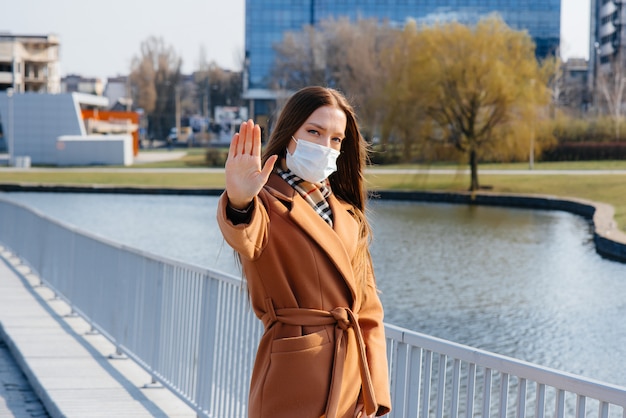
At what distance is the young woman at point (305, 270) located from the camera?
3.25 meters

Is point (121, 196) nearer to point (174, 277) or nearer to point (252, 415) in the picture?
point (174, 277)

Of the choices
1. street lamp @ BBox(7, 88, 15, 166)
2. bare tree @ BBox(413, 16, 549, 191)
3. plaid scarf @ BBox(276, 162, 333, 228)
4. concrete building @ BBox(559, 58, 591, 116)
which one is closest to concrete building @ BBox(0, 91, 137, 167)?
street lamp @ BBox(7, 88, 15, 166)

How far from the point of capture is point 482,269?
25.3 meters

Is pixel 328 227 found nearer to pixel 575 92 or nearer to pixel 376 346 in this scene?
pixel 376 346

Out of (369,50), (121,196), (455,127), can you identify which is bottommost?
(121,196)

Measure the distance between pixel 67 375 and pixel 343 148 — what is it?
472 cm

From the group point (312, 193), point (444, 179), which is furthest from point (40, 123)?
point (312, 193)

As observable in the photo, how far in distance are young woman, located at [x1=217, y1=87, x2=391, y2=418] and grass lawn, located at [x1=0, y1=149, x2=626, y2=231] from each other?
3764 cm

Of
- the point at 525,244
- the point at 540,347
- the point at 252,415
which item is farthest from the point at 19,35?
the point at 252,415

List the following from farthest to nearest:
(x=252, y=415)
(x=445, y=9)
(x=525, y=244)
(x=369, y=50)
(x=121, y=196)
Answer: (x=445, y=9) → (x=369, y=50) → (x=121, y=196) → (x=525, y=244) → (x=252, y=415)

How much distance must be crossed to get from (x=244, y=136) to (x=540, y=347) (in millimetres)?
13502

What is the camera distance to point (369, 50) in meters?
86.2

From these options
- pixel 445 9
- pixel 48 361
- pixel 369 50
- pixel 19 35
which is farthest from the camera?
pixel 19 35

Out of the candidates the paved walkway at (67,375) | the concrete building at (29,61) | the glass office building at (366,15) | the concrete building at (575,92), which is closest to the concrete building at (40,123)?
the glass office building at (366,15)
